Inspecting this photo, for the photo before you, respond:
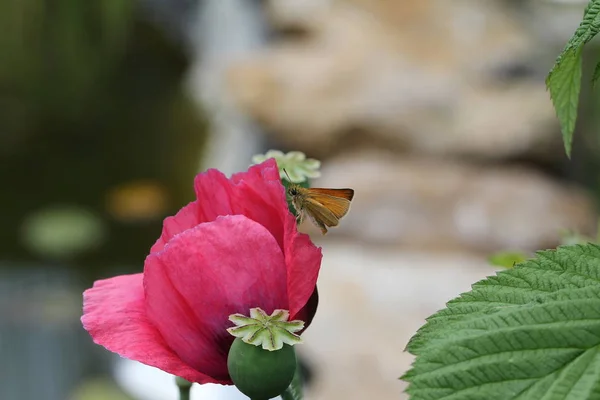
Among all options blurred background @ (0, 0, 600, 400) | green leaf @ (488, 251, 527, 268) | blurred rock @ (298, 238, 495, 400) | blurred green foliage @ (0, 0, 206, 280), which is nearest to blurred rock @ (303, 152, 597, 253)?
blurred background @ (0, 0, 600, 400)

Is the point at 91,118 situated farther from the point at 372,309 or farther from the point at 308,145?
the point at 372,309

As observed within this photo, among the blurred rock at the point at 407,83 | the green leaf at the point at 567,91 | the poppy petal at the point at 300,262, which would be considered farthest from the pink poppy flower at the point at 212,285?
the blurred rock at the point at 407,83

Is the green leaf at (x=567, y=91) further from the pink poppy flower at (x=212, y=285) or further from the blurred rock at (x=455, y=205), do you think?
the blurred rock at (x=455, y=205)

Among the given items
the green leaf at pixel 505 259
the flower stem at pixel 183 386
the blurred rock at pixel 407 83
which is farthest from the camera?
the blurred rock at pixel 407 83

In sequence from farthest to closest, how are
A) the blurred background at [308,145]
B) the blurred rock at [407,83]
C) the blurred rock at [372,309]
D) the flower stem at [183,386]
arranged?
the blurred rock at [407,83] < the blurred background at [308,145] < the blurred rock at [372,309] < the flower stem at [183,386]

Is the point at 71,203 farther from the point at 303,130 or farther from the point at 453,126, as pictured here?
the point at 453,126

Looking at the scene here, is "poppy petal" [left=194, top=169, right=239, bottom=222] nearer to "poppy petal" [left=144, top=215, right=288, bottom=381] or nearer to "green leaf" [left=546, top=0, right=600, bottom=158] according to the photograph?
"poppy petal" [left=144, top=215, right=288, bottom=381]

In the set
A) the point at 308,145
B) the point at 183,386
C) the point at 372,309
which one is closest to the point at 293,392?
the point at 183,386
